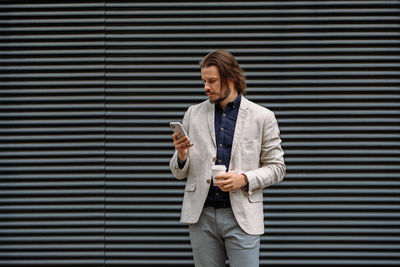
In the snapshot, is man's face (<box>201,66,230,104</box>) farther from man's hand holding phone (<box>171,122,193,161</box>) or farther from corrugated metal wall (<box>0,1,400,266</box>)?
corrugated metal wall (<box>0,1,400,266</box>)

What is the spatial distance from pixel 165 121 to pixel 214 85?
53.0 inches

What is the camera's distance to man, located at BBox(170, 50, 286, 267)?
217 cm

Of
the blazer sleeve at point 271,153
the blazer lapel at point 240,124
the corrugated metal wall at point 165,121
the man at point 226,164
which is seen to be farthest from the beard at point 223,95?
the corrugated metal wall at point 165,121

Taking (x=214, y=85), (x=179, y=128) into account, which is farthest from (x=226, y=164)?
(x=214, y=85)

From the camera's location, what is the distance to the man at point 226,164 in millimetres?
2174

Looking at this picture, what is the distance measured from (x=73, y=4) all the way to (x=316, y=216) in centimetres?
330

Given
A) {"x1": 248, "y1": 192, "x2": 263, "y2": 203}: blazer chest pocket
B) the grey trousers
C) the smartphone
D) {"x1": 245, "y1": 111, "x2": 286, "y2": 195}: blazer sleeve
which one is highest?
the smartphone

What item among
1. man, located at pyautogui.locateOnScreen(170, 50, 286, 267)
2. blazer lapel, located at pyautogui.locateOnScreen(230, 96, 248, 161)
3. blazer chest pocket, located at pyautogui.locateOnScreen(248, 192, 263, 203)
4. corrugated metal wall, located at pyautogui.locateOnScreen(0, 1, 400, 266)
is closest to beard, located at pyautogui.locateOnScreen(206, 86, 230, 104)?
man, located at pyautogui.locateOnScreen(170, 50, 286, 267)

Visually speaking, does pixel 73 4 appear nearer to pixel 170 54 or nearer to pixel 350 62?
pixel 170 54

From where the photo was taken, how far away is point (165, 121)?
3.45 m

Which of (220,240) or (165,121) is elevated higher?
(165,121)

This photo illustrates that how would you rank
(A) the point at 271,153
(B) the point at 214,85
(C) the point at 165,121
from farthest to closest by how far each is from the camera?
(C) the point at 165,121 → (A) the point at 271,153 → (B) the point at 214,85

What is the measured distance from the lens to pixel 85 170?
349 cm

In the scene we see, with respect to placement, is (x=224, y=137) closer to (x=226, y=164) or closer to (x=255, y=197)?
(x=226, y=164)
